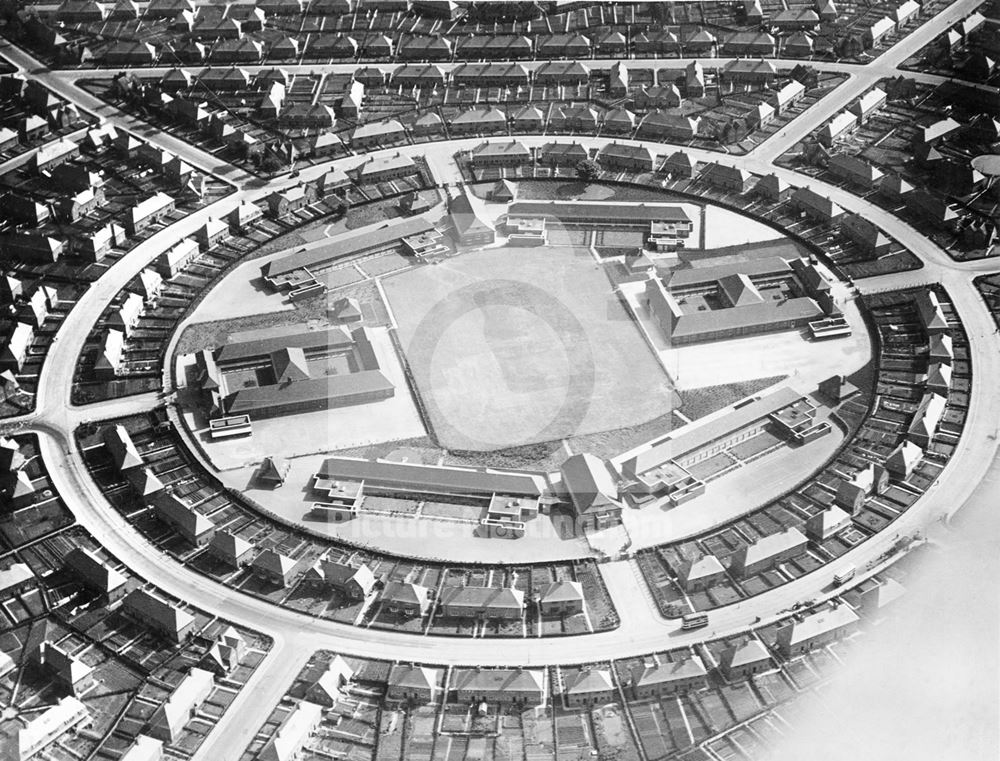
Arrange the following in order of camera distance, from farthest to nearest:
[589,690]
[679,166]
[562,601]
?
[679,166] → [562,601] → [589,690]

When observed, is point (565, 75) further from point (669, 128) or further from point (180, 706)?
point (180, 706)

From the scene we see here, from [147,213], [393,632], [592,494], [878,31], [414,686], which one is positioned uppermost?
[878,31]

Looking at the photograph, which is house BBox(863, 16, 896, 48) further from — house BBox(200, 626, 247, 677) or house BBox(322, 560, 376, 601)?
house BBox(200, 626, 247, 677)

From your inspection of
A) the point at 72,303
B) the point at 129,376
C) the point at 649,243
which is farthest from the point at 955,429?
the point at 72,303

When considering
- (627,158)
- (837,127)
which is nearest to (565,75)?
(627,158)

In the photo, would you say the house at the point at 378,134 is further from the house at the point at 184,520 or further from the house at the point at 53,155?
the house at the point at 184,520

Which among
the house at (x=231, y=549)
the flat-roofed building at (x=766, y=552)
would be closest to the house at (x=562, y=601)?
the flat-roofed building at (x=766, y=552)

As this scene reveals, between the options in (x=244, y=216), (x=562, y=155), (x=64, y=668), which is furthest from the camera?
(x=562, y=155)
